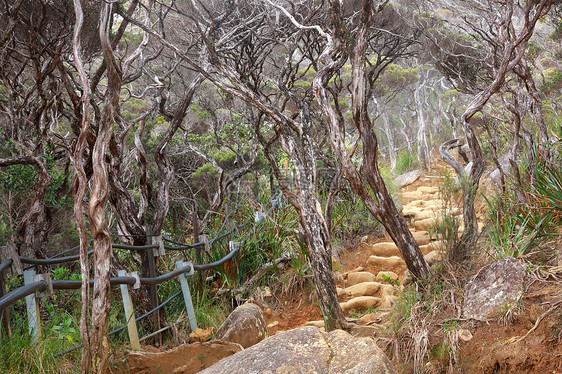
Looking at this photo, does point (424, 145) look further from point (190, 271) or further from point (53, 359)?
point (53, 359)

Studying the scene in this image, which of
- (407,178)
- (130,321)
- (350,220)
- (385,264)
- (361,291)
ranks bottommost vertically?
(361,291)

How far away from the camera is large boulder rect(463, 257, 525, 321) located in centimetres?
349

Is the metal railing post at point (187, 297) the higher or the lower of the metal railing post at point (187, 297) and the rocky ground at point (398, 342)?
the higher

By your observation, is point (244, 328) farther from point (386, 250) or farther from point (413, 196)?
point (413, 196)

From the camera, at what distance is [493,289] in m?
3.60

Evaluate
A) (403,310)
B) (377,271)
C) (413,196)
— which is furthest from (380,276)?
(413,196)

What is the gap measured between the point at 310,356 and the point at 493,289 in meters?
1.85

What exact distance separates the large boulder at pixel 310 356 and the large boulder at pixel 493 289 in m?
1.41

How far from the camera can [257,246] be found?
6039mm

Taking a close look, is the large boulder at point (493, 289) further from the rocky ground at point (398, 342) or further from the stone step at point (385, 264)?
the stone step at point (385, 264)

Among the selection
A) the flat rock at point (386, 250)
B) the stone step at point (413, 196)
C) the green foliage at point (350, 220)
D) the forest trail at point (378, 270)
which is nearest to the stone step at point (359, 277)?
the forest trail at point (378, 270)

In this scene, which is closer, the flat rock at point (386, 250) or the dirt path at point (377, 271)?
the dirt path at point (377, 271)

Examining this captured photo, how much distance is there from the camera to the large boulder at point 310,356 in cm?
236

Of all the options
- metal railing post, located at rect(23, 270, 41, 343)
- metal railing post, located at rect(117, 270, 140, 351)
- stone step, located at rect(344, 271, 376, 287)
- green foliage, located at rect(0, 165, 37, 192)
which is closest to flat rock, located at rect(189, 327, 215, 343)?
metal railing post, located at rect(117, 270, 140, 351)
